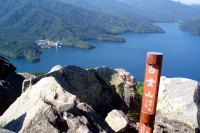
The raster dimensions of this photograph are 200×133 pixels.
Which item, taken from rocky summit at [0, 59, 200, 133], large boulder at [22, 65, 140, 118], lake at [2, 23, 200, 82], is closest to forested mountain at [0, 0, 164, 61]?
lake at [2, 23, 200, 82]

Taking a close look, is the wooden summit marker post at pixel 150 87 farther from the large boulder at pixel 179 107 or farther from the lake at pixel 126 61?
the lake at pixel 126 61

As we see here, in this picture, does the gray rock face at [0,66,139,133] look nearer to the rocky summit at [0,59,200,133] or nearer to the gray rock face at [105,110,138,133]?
the rocky summit at [0,59,200,133]

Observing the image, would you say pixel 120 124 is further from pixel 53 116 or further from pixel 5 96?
pixel 5 96

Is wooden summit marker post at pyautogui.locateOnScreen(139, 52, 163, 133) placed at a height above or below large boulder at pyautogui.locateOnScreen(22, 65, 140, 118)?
above

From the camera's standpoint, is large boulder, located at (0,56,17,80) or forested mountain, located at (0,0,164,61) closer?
large boulder, located at (0,56,17,80)

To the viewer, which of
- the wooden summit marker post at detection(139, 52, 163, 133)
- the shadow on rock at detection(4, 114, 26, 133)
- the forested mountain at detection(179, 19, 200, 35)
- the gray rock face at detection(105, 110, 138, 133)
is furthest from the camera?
the forested mountain at detection(179, 19, 200, 35)

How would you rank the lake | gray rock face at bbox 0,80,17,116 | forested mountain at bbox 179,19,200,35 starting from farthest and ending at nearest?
1. forested mountain at bbox 179,19,200,35
2. the lake
3. gray rock face at bbox 0,80,17,116

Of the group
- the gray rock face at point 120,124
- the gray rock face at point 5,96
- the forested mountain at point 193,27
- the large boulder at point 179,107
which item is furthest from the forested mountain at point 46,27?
the large boulder at point 179,107
